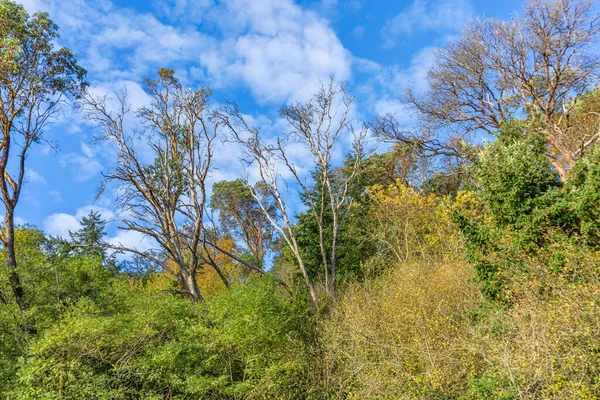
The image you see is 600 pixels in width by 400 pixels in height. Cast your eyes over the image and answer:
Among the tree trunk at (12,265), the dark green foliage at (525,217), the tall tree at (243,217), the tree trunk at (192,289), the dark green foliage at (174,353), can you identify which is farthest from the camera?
the tall tree at (243,217)

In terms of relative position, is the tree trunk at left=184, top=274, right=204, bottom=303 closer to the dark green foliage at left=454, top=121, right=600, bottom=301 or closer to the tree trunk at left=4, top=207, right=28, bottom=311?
the tree trunk at left=4, top=207, right=28, bottom=311

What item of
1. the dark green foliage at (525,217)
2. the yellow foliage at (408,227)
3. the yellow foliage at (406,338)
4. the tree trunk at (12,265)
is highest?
the tree trunk at (12,265)

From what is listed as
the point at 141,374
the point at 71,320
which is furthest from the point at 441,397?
the point at 71,320

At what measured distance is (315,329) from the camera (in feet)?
31.5

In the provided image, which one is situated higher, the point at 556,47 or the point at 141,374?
the point at 556,47

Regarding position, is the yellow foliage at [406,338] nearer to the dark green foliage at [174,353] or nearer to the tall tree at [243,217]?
the dark green foliage at [174,353]

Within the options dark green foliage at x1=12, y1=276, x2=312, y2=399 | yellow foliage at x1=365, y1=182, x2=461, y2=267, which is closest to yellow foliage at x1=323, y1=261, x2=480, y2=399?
dark green foliage at x1=12, y1=276, x2=312, y2=399

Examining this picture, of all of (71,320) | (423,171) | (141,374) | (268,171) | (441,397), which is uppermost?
(268,171)

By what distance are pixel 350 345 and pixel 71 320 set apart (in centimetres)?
605

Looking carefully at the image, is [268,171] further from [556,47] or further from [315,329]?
[556,47]

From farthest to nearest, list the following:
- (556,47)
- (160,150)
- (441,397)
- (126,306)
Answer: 1. (160,150)
2. (556,47)
3. (126,306)
4. (441,397)

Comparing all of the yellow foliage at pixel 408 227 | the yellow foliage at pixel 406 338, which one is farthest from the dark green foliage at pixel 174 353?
the yellow foliage at pixel 408 227

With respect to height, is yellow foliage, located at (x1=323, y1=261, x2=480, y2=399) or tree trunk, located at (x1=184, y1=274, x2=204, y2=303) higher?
tree trunk, located at (x1=184, y1=274, x2=204, y2=303)

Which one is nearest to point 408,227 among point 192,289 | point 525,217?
point 525,217
